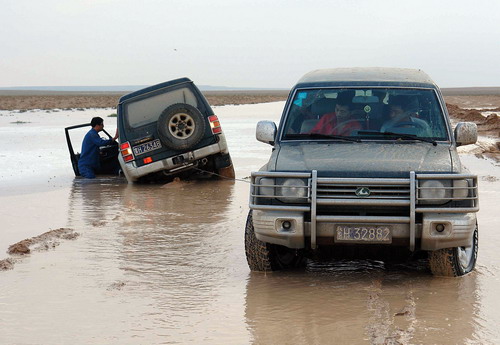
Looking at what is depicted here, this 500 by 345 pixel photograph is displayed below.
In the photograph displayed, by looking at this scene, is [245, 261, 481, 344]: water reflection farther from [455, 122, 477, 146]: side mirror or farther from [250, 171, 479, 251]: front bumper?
[455, 122, 477, 146]: side mirror

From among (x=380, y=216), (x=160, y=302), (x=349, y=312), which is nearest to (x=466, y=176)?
(x=380, y=216)

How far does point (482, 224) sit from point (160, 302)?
4.68 meters

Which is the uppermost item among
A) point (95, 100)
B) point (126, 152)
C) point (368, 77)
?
point (368, 77)

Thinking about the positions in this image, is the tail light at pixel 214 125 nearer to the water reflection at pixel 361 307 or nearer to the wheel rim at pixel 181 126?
the wheel rim at pixel 181 126

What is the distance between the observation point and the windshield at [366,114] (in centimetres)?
734

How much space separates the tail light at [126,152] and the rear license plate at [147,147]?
0.27 ft

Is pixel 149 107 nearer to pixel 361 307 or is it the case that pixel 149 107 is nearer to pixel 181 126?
pixel 181 126

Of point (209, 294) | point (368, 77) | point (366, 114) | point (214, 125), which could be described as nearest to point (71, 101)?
point (214, 125)

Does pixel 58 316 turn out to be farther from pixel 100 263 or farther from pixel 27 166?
pixel 27 166

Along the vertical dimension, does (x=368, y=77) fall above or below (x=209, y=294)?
above

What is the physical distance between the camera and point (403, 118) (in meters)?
7.43

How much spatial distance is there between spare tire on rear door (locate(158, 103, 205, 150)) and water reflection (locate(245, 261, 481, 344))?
6.07 meters

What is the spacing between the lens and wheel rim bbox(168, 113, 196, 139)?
43.1ft

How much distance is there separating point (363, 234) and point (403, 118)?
1535mm
